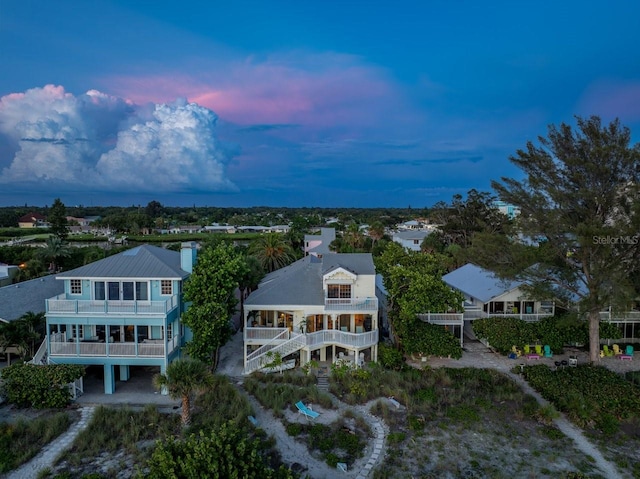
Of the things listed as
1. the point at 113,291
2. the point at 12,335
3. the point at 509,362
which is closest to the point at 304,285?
the point at 113,291

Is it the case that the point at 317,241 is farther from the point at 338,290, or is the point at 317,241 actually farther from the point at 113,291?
the point at 113,291

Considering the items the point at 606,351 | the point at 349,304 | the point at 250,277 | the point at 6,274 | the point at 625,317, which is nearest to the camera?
the point at 349,304

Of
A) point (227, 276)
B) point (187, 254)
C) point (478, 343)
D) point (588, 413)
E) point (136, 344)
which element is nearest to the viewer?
point (588, 413)

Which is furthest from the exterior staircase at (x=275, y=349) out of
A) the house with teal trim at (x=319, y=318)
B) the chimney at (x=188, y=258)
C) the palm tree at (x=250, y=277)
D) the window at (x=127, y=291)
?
the window at (x=127, y=291)

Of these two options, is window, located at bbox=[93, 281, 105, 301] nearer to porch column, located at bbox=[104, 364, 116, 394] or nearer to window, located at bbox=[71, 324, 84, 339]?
window, located at bbox=[71, 324, 84, 339]

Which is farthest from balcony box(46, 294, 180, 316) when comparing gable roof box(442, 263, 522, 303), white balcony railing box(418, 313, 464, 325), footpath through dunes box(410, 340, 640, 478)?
gable roof box(442, 263, 522, 303)

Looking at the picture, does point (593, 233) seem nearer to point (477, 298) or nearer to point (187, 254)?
point (477, 298)

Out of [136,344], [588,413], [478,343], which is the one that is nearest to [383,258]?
[478,343]
